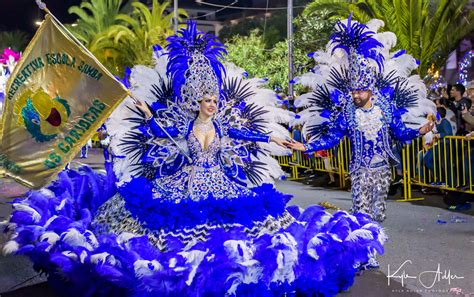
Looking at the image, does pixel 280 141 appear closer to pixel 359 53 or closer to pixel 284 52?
pixel 359 53

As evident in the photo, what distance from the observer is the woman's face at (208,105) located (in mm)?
5102

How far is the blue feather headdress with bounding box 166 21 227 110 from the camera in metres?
Result: 5.10

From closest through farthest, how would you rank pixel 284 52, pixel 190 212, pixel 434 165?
1. pixel 190 212
2. pixel 434 165
3. pixel 284 52

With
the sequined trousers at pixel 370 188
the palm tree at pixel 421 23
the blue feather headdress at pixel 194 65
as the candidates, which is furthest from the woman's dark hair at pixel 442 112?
the blue feather headdress at pixel 194 65

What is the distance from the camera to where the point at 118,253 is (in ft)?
14.1

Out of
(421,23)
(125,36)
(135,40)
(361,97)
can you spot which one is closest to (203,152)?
(361,97)

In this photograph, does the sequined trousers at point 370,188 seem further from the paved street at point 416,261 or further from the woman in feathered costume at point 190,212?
the woman in feathered costume at point 190,212

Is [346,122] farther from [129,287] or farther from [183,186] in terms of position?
[129,287]

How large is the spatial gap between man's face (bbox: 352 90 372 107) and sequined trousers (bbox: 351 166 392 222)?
25.8 inches

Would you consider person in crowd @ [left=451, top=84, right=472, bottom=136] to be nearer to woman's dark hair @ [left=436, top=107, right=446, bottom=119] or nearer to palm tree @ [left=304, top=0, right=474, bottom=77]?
woman's dark hair @ [left=436, top=107, right=446, bottom=119]

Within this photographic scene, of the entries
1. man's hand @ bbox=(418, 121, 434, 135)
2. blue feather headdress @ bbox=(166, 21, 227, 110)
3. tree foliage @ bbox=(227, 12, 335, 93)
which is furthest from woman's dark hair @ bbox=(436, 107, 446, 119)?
tree foliage @ bbox=(227, 12, 335, 93)

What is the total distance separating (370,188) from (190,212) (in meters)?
2.21

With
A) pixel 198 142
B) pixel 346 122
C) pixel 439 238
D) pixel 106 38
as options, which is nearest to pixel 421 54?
pixel 439 238

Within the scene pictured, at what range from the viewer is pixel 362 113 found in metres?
6.13
